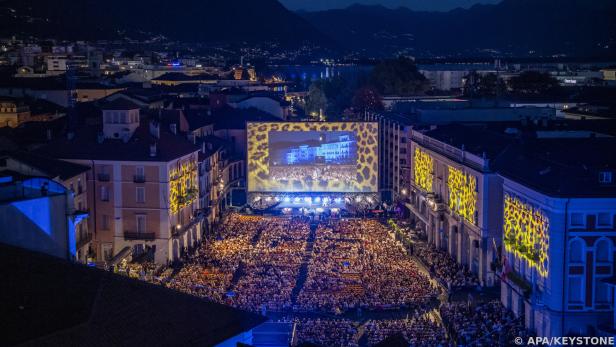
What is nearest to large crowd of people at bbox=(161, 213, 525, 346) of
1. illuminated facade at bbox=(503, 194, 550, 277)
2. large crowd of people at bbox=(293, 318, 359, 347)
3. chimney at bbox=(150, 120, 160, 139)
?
large crowd of people at bbox=(293, 318, 359, 347)

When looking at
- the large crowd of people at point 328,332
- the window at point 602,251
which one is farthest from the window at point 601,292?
the large crowd of people at point 328,332

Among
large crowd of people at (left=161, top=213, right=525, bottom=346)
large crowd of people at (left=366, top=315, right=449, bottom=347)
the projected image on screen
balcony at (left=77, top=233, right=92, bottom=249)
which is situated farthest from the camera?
the projected image on screen

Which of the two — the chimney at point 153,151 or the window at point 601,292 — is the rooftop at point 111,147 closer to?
the chimney at point 153,151

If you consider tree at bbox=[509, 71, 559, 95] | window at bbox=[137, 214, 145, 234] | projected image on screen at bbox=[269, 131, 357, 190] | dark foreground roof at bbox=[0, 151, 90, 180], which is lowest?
window at bbox=[137, 214, 145, 234]

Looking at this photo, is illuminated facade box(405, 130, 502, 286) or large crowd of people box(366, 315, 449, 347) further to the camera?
illuminated facade box(405, 130, 502, 286)

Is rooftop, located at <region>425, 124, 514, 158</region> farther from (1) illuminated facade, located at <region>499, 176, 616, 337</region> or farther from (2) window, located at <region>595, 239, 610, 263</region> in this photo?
(2) window, located at <region>595, 239, 610, 263</region>

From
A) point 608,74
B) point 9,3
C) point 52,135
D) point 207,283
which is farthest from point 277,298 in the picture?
point 9,3

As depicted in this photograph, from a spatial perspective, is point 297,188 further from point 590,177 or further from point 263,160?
point 590,177
